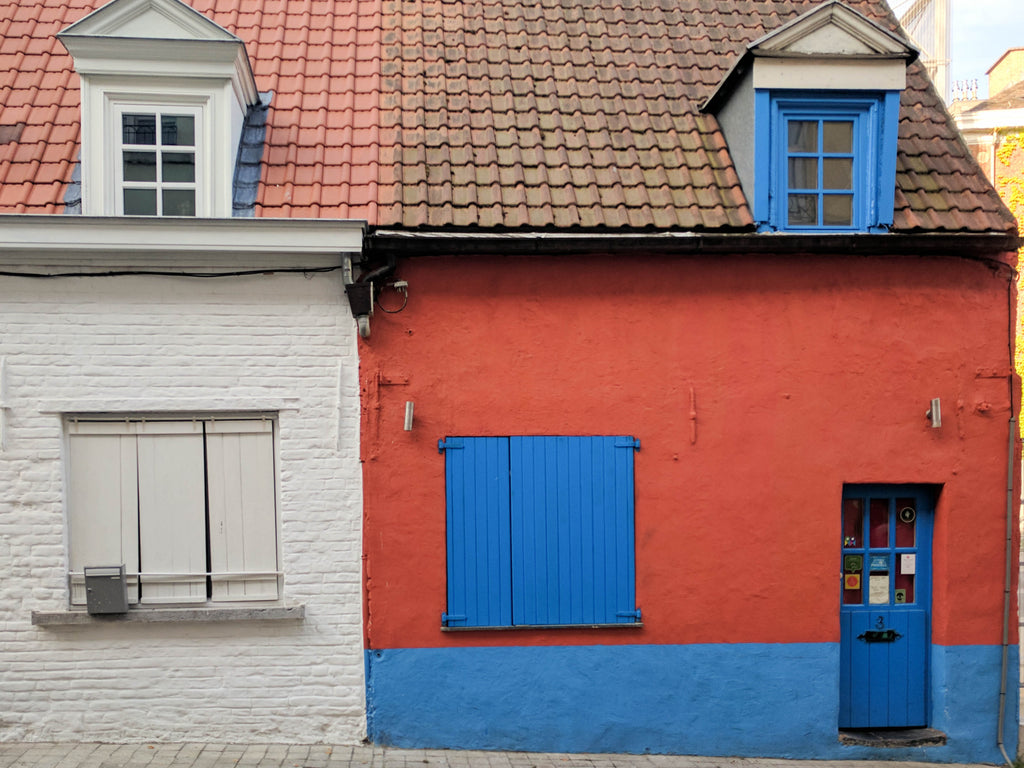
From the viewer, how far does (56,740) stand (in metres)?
6.37

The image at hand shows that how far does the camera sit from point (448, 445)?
6543 millimetres

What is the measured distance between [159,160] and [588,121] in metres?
3.72

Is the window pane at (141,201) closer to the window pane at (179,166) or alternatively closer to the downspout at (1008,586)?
the window pane at (179,166)

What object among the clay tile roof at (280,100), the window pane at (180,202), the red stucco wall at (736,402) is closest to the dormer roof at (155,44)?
the clay tile roof at (280,100)

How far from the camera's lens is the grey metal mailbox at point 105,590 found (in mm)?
6297

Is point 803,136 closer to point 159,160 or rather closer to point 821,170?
point 821,170

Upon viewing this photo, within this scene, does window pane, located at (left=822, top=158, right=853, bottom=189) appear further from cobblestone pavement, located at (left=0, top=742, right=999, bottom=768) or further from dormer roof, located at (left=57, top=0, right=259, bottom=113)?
dormer roof, located at (left=57, top=0, right=259, bottom=113)

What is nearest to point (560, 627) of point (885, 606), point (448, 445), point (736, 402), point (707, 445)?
Answer: point (448, 445)

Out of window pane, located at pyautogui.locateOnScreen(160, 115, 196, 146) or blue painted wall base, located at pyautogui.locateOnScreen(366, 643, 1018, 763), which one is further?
window pane, located at pyautogui.locateOnScreen(160, 115, 196, 146)

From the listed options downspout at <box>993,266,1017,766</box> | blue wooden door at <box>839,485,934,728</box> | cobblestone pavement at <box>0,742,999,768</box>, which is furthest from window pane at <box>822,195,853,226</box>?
cobblestone pavement at <box>0,742,999,768</box>

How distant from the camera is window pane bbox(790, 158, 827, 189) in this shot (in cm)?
684

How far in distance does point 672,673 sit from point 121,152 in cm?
618

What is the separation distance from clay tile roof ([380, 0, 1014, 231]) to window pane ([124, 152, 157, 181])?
1877 millimetres

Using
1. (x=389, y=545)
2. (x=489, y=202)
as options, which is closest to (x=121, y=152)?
(x=489, y=202)
